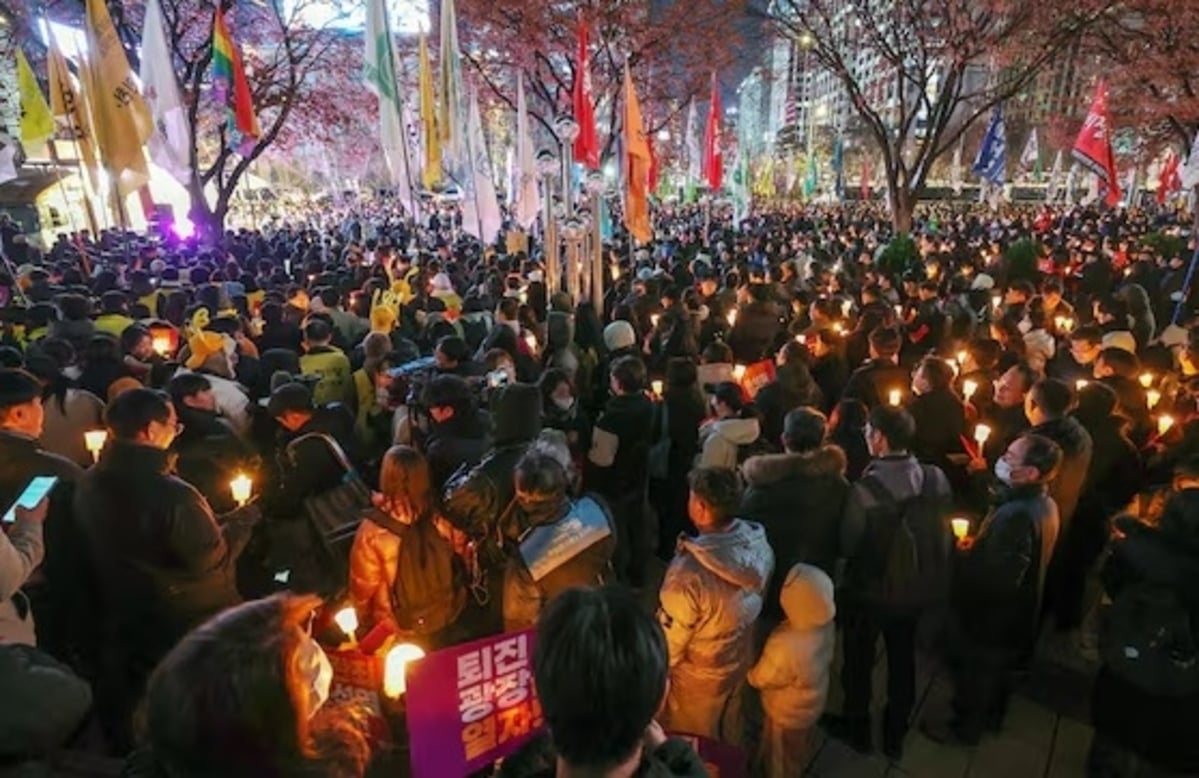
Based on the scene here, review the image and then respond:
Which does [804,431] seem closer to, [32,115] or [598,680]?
[598,680]

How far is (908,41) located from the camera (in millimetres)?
16312

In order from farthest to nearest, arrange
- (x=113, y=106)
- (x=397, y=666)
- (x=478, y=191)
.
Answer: (x=478, y=191) → (x=113, y=106) → (x=397, y=666)

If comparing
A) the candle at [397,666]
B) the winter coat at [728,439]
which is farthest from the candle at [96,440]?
the winter coat at [728,439]

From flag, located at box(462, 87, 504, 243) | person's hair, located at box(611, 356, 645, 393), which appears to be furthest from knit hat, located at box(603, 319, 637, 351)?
flag, located at box(462, 87, 504, 243)

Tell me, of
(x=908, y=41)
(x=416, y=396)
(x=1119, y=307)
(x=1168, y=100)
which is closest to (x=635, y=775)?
(x=416, y=396)

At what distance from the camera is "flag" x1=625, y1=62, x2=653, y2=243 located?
10.4 meters

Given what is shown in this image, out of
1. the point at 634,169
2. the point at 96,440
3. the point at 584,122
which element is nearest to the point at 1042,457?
the point at 96,440

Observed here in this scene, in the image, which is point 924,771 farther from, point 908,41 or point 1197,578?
point 908,41

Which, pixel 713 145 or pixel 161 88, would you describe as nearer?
pixel 161 88

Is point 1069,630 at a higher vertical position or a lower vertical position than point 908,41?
lower

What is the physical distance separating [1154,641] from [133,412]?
4363 millimetres

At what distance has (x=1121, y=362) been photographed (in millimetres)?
5531

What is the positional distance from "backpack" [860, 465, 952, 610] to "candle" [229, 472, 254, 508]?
3.15m

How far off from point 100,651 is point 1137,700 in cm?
478
